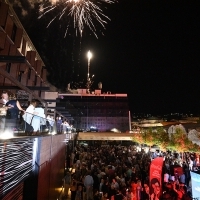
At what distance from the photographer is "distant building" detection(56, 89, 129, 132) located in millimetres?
71688

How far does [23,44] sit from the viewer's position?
69.1 ft

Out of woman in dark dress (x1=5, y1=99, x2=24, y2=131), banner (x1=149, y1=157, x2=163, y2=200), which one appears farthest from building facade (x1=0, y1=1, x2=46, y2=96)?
banner (x1=149, y1=157, x2=163, y2=200)

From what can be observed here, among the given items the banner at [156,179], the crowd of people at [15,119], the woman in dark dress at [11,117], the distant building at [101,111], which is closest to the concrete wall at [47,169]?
the crowd of people at [15,119]

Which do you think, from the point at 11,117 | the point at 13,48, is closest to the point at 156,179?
the point at 11,117

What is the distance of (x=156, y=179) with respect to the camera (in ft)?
31.9

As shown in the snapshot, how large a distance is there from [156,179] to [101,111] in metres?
63.4

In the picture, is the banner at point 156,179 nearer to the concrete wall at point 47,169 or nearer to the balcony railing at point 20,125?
the concrete wall at point 47,169

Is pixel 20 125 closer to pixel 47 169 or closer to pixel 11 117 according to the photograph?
pixel 11 117

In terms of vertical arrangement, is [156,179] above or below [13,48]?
below

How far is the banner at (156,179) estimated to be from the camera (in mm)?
9422

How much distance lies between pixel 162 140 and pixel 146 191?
667 inches

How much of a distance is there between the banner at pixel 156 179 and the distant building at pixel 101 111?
6019cm

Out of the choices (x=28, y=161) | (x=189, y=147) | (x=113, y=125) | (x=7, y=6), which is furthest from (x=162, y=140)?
(x=113, y=125)

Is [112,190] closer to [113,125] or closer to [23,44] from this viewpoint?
[23,44]
